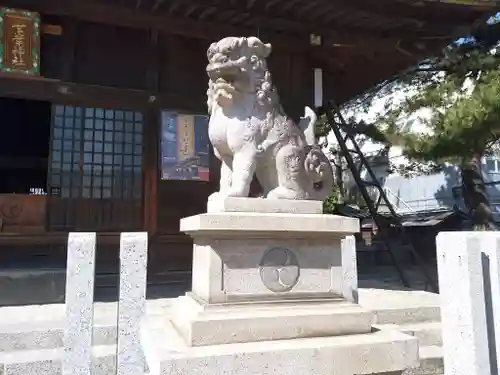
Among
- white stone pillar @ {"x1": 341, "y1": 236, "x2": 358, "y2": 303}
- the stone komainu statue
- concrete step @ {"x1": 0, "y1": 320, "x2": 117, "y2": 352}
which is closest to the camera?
the stone komainu statue

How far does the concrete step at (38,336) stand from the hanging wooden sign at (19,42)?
3.72 meters

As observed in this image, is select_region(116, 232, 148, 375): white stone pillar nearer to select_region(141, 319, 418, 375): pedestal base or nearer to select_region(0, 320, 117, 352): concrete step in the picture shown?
select_region(141, 319, 418, 375): pedestal base

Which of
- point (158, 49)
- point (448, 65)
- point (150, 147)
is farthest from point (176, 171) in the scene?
point (448, 65)

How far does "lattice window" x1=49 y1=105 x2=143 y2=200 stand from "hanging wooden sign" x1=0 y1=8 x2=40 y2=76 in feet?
3.24

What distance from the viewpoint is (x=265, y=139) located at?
3223 mm

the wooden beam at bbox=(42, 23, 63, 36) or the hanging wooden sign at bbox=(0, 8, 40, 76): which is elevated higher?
the wooden beam at bbox=(42, 23, 63, 36)

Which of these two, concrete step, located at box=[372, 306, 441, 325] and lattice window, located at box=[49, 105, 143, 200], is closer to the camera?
concrete step, located at box=[372, 306, 441, 325]

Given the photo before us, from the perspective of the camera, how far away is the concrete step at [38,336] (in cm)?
390

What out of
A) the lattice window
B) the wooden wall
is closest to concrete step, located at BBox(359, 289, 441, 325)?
the wooden wall

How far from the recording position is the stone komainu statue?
3.15 metres

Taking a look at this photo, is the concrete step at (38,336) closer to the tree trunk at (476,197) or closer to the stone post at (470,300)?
the stone post at (470,300)

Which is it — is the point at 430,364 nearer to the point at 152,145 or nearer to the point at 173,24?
the point at 152,145

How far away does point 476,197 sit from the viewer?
8328 millimetres

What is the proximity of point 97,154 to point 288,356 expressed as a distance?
568 centimetres
